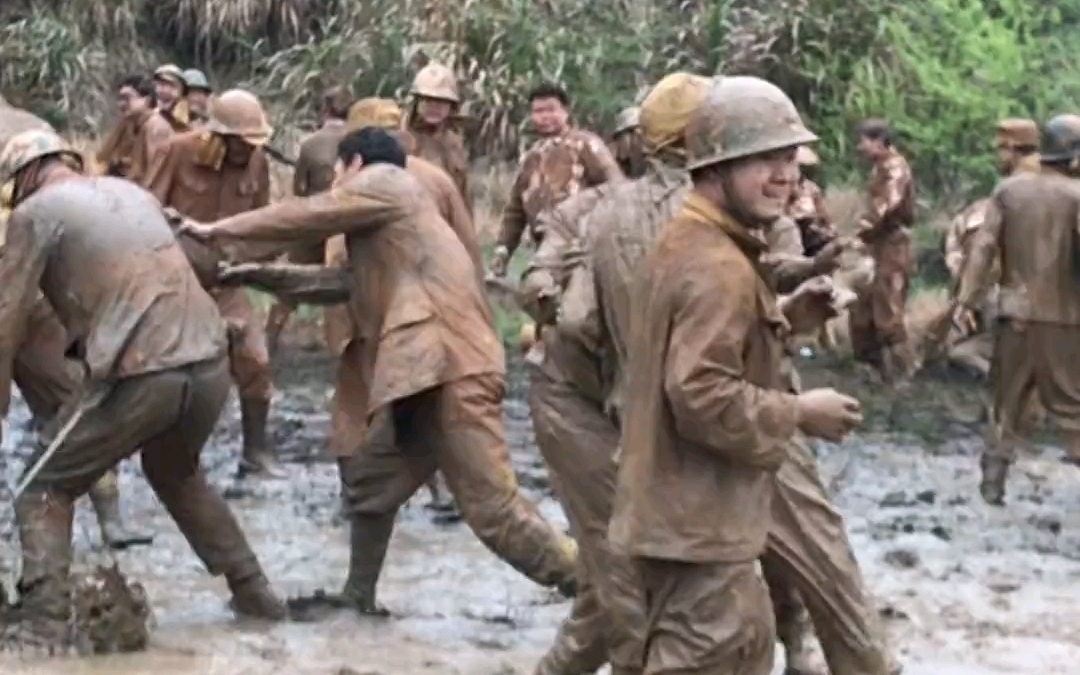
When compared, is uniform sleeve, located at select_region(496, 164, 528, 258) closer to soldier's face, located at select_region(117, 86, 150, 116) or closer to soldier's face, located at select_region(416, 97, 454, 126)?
soldier's face, located at select_region(416, 97, 454, 126)

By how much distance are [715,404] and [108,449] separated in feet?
10.8

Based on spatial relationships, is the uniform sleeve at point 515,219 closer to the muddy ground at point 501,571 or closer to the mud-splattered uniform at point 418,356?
the muddy ground at point 501,571

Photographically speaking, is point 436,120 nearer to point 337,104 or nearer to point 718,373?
point 337,104

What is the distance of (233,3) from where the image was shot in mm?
22203

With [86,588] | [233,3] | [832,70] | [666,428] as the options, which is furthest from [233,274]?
[233,3]

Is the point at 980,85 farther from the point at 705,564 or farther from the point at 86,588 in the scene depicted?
the point at 705,564

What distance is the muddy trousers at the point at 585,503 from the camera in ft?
23.4

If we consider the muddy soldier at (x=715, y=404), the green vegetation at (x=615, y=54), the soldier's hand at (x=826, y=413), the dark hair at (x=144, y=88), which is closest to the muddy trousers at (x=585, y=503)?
the muddy soldier at (x=715, y=404)

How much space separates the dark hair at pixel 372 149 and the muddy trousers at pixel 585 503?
1413mm

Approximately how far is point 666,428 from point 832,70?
14.3 metres

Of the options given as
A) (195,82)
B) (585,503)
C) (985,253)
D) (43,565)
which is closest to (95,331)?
(43,565)

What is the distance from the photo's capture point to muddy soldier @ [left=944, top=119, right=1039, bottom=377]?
1227cm

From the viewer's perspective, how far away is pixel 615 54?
66.7 ft

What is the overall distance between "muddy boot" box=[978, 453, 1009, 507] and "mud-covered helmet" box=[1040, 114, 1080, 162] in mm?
1510
